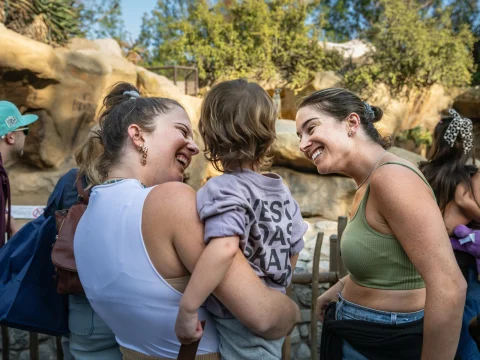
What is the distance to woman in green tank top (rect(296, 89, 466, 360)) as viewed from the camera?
1.35 m

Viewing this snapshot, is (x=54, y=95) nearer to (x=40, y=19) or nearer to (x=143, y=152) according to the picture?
(x=40, y=19)

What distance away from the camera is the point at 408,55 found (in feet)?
49.0

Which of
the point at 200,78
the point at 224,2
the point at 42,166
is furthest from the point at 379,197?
the point at 224,2

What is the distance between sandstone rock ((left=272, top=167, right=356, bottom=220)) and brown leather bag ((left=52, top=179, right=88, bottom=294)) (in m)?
8.07

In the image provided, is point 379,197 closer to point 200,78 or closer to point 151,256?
point 151,256

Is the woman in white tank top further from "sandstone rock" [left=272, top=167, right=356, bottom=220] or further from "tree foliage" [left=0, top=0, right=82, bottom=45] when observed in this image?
"tree foliage" [left=0, top=0, right=82, bottom=45]

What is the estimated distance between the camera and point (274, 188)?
143 centimetres

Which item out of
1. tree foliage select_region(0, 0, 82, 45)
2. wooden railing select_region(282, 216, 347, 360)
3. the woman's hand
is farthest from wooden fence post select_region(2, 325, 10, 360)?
tree foliage select_region(0, 0, 82, 45)

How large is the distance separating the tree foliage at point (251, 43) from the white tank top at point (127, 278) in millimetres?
14215

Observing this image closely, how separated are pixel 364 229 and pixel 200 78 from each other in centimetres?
1471

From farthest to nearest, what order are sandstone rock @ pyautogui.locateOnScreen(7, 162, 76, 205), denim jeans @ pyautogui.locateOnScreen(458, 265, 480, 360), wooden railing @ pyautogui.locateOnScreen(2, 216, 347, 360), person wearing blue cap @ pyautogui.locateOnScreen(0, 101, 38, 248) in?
sandstone rock @ pyautogui.locateOnScreen(7, 162, 76, 205)
wooden railing @ pyautogui.locateOnScreen(2, 216, 347, 360)
person wearing blue cap @ pyautogui.locateOnScreen(0, 101, 38, 248)
denim jeans @ pyautogui.locateOnScreen(458, 265, 480, 360)

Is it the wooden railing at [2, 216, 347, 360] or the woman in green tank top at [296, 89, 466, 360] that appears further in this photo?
the wooden railing at [2, 216, 347, 360]

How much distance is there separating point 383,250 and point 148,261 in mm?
738

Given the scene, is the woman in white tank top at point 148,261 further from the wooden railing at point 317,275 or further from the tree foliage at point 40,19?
the tree foliage at point 40,19
